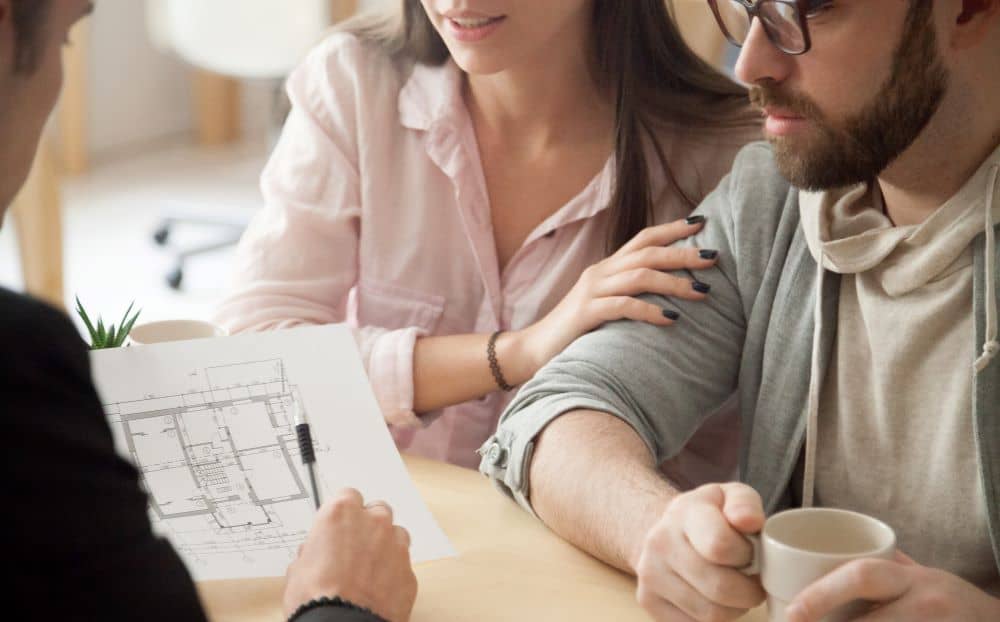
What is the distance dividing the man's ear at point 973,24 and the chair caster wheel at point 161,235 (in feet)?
9.96

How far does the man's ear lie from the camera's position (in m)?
1.21

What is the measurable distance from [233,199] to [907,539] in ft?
11.6

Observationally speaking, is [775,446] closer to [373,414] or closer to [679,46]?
[373,414]

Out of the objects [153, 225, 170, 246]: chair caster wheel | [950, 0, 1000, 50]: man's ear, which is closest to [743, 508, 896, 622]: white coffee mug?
[950, 0, 1000, 50]: man's ear

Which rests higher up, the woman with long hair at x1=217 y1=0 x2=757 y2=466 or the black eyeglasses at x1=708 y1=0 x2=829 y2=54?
the black eyeglasses at x1=708 y1=0 x2=829 y2=54

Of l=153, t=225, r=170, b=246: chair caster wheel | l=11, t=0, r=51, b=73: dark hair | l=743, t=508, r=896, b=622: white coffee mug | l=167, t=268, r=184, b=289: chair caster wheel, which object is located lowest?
l=167, t=268, r=184, b=289: chair caster wheel

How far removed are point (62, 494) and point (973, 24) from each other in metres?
0.91

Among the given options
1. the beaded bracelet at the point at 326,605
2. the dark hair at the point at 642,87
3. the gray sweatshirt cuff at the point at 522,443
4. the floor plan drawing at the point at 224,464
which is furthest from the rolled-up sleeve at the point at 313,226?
the beaded bracelet at the point at 326,605

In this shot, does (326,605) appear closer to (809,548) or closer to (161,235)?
(809,548)

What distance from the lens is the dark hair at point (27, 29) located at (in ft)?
2.48

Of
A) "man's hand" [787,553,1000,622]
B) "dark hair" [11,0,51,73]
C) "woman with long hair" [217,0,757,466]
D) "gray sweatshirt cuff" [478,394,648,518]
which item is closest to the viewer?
"dark hair" [11,0,51,73]

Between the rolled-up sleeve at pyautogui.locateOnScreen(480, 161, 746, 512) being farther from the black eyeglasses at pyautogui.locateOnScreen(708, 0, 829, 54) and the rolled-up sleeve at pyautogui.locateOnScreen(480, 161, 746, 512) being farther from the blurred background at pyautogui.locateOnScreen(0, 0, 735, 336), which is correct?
the blurred background at pyautogui.locateOnScreen(0, 0, 735, 336)

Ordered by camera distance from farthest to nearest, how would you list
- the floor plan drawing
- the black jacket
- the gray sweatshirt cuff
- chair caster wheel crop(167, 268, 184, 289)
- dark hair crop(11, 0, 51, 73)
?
chair caster wheel crop(167, 268, 184, 289) < the gray sweatshirt cuff < the floor plan drawing < dark hair crop(11, 0, 51, 73) < the black jacket

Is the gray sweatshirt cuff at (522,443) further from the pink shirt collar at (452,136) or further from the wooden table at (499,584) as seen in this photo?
the pink shirt collar at (452,136)
